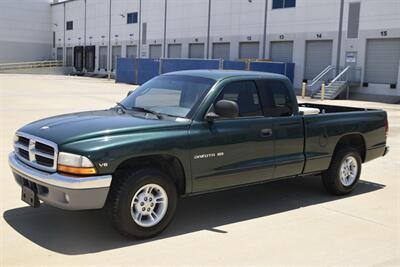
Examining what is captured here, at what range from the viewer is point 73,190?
4844mm

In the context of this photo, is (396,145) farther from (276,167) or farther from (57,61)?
(57,61)

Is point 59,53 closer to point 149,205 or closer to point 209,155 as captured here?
point 209,155

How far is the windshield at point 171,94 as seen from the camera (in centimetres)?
602

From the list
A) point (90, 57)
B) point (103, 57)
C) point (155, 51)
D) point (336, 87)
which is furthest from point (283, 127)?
point (90, 57)

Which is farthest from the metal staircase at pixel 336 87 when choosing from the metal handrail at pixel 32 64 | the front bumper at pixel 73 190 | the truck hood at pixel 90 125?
the metal handrail at pixel 32 64

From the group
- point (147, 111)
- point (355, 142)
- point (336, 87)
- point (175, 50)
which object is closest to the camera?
point (147, 111)

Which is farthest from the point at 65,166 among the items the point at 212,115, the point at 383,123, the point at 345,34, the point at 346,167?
the point at 345,34

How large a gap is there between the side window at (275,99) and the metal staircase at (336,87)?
27.9 metres

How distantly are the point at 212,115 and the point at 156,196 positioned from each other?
45.6 inches

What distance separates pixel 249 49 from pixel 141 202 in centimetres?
4091

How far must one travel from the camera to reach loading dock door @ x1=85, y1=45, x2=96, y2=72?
7200cm

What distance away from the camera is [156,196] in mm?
5371

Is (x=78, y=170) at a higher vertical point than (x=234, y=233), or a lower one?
higher

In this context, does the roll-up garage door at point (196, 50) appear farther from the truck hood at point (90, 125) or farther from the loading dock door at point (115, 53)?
the truck hood at point (90, 125)
